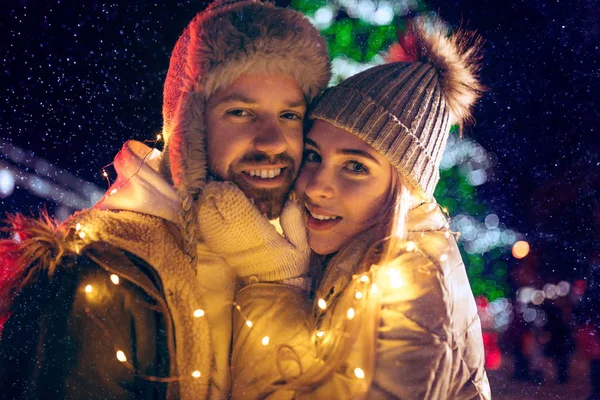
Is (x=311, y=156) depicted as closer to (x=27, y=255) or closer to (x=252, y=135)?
(x=252, y=135)

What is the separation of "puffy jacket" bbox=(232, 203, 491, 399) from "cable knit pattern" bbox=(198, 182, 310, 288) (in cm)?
9

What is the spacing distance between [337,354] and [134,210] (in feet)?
3.46

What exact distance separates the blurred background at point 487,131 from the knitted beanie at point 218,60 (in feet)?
7.33

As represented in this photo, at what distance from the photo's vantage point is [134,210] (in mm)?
2145

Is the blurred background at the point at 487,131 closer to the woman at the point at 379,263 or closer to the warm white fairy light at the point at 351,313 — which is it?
the woman at the point at 379,263

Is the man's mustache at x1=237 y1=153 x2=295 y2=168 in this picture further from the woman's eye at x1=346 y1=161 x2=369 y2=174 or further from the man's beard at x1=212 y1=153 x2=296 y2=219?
the woman's eye at x1=346 y1=161 x2=369 y2=174

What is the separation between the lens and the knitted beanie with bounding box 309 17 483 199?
2250mm

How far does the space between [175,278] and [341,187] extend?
2.74 feet

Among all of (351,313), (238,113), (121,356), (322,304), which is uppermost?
(238,113)

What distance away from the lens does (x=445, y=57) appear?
2.46 meters

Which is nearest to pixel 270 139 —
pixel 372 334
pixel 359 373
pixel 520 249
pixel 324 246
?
pixel 324 246

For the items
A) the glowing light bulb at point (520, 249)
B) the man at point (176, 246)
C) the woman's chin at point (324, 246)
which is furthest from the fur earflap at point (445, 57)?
the glowing light bulb at point (520, 249)

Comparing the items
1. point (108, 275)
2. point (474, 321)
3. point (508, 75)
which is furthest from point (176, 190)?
point (508, 75)

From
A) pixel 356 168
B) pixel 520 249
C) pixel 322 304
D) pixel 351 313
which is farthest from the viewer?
pixel 520 249
